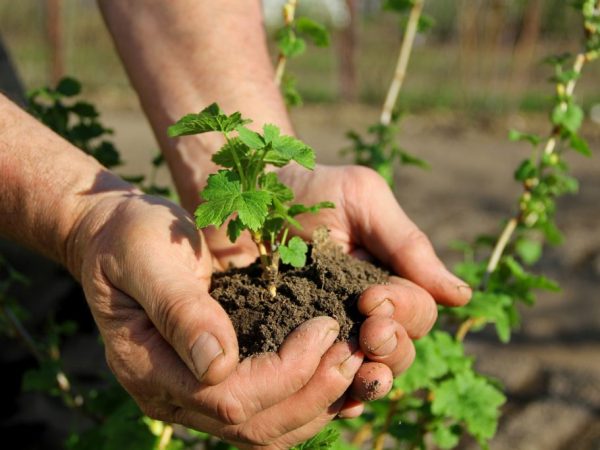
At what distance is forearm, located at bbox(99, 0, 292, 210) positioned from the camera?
2303 mm

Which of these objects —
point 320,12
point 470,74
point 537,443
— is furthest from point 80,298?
point 320,12

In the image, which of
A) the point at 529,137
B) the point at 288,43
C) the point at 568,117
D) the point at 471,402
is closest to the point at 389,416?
the point at 471,402

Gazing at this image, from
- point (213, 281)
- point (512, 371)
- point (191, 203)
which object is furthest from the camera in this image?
point (512, 371)

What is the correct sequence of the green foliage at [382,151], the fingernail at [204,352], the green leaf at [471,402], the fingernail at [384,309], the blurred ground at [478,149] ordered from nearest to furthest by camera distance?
1. the fingernail at [204,352]
2. the fingernail at [384,309]
3. the green leaf at [471,402]
4. the green foliage at [382,151]
5. the blurred ground at [478,149]

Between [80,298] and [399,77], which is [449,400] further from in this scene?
[80,298]

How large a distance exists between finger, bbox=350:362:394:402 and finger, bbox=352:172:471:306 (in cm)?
37

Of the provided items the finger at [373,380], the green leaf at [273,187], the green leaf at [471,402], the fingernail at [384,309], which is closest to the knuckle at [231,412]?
the finger at [373,380]

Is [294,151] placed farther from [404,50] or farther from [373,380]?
[404,50]

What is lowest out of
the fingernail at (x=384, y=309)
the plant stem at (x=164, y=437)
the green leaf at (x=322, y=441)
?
the plant stem at (x=164, y=437)

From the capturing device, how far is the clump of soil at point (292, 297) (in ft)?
5.25

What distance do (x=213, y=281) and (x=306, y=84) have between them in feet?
37.1

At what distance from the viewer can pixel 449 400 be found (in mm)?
2061

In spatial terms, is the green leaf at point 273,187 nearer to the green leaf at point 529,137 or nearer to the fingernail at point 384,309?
the fingernail at point 384,309

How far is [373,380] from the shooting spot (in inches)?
61.0
